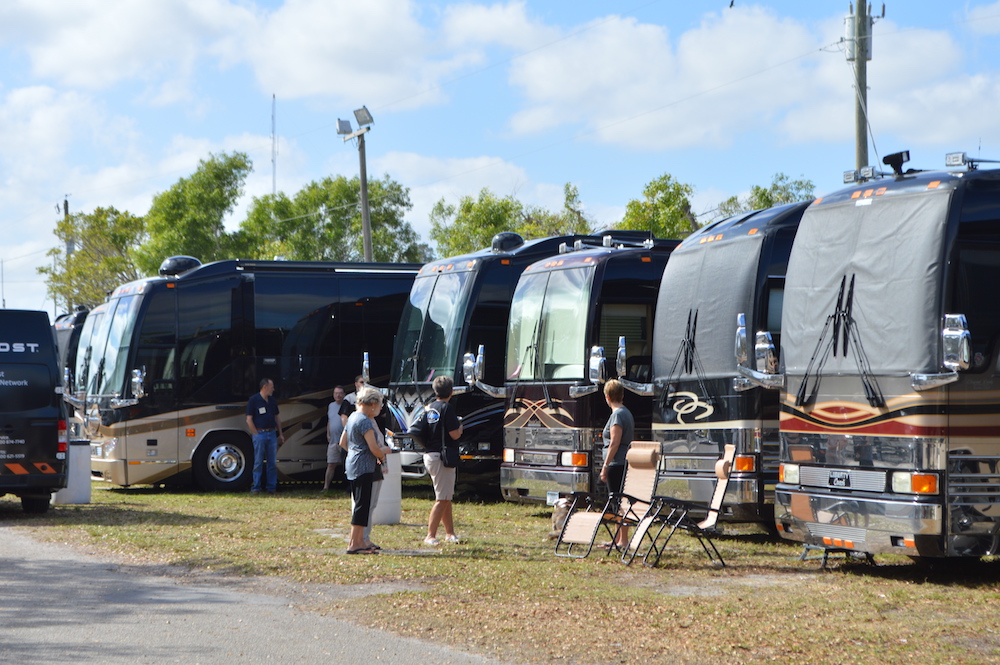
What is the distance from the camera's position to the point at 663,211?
3275 cm

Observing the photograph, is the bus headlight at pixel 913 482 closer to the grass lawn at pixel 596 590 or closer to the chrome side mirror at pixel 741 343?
the grass lawn at pixel 596 590

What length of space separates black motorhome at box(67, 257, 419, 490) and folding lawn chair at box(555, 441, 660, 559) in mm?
8832

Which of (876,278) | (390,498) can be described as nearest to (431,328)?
(390,498)

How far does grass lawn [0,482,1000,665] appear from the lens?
7180 millimetres

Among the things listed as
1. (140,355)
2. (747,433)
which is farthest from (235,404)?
(747,433)

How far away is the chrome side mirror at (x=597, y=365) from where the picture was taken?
1286 centimetres

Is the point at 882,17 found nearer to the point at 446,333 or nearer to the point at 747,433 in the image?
the point at 446,333

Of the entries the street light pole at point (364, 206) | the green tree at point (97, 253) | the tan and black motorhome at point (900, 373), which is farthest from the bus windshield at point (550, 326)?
the green tree at point (97, 253)

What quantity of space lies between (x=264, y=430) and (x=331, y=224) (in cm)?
2879

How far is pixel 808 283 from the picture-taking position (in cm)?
1018

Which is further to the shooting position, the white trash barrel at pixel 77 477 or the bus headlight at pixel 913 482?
the white trash barrel at pixel 77 477

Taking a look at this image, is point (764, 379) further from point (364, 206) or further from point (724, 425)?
point (364, 206)

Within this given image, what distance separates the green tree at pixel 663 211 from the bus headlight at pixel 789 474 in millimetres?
22647

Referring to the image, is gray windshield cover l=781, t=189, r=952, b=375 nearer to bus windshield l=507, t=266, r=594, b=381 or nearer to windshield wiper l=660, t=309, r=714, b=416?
windshield wiper l=660, t=309, r=714, b=416
